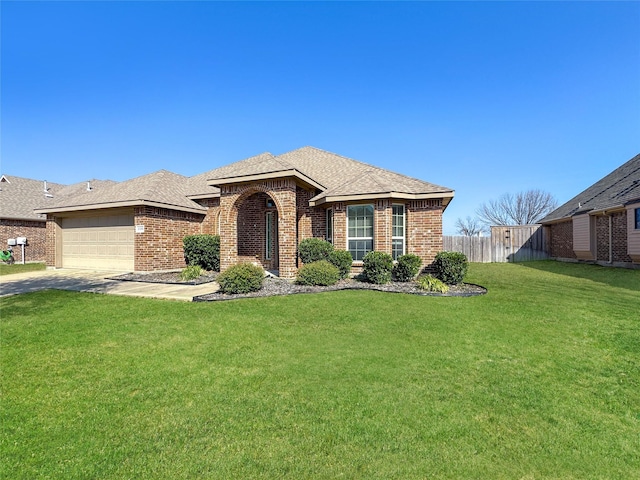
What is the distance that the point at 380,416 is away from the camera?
9.42ft

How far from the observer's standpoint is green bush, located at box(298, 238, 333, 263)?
10.5 m

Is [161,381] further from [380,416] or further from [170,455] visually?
[380,416]

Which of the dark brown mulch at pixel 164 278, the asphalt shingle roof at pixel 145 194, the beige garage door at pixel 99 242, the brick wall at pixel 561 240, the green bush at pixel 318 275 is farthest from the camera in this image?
the brick wall at pixel 561 240

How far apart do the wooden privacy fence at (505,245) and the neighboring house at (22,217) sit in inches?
1084

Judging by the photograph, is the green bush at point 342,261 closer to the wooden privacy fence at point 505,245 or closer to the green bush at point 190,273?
the green bush at point 190,273

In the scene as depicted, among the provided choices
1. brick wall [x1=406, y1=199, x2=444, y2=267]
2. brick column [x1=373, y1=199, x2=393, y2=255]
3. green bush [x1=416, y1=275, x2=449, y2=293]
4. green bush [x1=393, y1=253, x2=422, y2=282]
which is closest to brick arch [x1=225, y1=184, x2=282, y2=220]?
brick column [x1=373, y1=199, x2=393, y2=255]

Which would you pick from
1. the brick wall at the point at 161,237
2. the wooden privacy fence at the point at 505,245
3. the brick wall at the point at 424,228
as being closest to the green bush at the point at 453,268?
the brick wall at the point at 424,228

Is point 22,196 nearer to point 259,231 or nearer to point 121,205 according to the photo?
point 121,205

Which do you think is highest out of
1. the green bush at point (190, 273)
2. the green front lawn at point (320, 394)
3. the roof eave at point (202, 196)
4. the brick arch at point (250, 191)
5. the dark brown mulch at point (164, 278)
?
the roof eave at point (202, 196)

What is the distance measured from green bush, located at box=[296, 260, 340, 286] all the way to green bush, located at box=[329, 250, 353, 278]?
77 cm

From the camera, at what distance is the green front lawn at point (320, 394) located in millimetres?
2312

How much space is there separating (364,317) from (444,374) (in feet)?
7.64

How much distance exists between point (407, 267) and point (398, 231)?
178 centimetres

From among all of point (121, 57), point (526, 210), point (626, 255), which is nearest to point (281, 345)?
point (121, 57)
